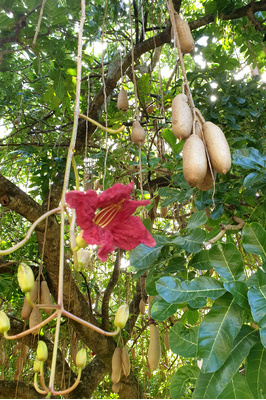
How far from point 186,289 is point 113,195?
267mm

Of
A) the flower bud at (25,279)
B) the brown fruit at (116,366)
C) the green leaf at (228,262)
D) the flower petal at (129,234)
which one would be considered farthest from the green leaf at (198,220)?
the brown fruit at (116,366)

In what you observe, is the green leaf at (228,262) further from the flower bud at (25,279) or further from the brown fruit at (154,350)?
the brown fruit at (154,350)

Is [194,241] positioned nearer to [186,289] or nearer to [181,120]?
[186,289]

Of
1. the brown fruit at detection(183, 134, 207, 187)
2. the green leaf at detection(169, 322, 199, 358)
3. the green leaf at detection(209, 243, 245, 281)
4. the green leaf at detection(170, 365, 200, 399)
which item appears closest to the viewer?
the brown fruit at detection(183, 134, 207, 187)

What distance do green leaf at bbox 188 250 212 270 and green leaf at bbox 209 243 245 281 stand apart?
0.14 m

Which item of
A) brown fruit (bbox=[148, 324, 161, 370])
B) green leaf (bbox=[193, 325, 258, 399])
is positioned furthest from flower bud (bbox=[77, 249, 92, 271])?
brown fruit (bbox=[148, 324, 161, 370])

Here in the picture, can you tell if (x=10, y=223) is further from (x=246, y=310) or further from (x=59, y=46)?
(x=246, y=310)

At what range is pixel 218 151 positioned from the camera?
23.3 inches

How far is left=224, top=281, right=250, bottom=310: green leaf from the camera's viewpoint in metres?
0.61

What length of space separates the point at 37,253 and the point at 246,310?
1.81 metres

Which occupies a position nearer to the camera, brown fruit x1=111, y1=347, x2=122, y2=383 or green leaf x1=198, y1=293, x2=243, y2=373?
green leaf x1=198, y1=293, x2=243, y2=373

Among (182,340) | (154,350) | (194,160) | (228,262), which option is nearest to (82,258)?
(194,160)

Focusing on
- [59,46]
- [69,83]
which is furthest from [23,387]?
[59,46]

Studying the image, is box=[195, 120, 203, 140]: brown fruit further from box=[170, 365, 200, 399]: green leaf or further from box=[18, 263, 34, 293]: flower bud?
box=[170, 365, 200, 399]: green leaf
